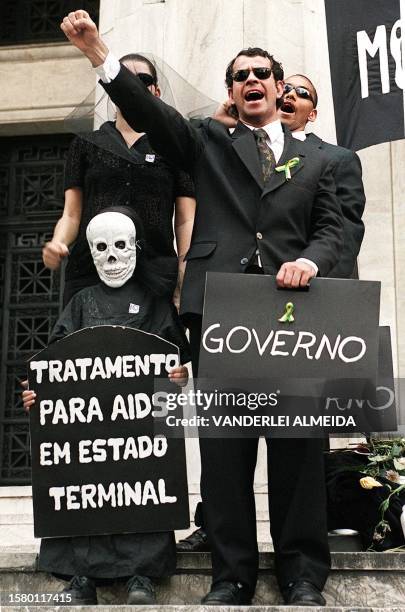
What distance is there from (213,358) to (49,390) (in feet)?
3.03

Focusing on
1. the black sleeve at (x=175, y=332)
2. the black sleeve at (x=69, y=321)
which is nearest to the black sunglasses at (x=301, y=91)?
the black sleeve at (x=175, y=332)

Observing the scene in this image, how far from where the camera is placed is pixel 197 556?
17.6 feet

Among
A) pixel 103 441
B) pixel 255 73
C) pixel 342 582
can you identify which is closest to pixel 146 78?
pixel 255 73

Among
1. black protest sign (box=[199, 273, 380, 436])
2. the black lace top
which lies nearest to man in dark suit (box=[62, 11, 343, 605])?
black protest sign (box=[199, 273, 380, 436])

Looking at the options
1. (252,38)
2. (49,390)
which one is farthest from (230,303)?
(252,38)

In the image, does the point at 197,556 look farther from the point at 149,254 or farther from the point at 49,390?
the point at 149,254

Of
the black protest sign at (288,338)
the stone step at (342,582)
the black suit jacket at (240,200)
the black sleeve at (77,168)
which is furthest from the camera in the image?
the black sleeve at (77,168)

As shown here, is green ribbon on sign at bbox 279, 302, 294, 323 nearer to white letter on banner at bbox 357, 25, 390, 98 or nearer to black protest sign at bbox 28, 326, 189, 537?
black protest sign at bbox 28, 326, 189, 537

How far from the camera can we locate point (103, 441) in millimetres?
5211

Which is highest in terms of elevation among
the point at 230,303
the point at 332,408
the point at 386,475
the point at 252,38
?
the point at 252,38

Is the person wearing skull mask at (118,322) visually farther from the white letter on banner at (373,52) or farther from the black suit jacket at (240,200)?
the white letter on banner at (373,52)

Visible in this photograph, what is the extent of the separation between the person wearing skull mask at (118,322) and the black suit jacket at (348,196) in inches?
36.8

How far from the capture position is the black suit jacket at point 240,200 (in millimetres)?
5086

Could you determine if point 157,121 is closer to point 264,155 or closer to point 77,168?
point 264,155
